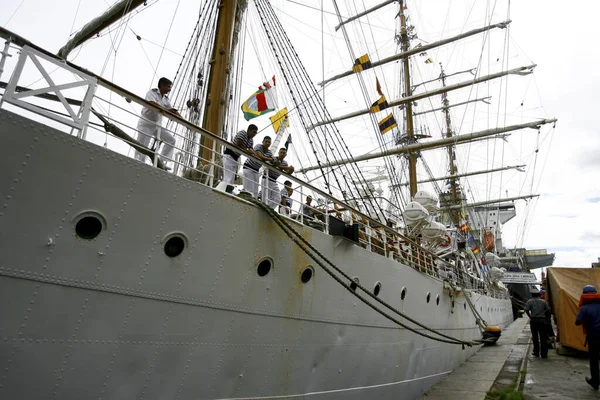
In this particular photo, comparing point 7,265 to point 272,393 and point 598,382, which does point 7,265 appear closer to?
point 272,393

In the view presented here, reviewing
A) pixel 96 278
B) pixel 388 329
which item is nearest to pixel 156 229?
pixel 96 278

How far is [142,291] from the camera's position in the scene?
11.4 ft

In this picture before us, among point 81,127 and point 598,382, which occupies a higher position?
point 81,127

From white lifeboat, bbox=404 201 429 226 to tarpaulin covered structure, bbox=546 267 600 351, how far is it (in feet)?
13.7

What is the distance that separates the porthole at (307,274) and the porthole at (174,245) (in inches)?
74.6

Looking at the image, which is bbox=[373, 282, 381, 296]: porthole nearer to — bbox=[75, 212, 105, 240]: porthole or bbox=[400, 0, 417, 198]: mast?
bbox=[75, 212, 105, 240]: porthole

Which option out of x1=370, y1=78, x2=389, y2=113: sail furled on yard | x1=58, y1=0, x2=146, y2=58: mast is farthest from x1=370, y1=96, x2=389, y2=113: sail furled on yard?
x1=58, y1=0, x2=146, y2=58: mast

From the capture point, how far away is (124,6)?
8562mm

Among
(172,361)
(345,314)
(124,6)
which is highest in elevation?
(124,6)

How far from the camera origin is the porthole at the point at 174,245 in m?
3.71

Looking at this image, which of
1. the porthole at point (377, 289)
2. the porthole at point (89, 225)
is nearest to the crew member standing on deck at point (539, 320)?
Result: the porthole at point (377, 289)

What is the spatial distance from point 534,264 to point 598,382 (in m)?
62.0

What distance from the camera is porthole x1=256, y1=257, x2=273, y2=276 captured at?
15.1 feet

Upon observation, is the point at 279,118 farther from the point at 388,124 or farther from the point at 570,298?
the point at 570,298
